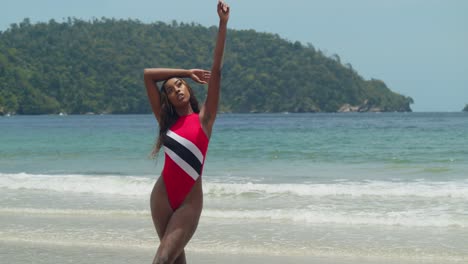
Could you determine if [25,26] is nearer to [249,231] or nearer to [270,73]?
[270,73]

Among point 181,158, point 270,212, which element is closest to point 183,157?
point 181,158

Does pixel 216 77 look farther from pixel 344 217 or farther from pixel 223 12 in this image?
pixel 344 217

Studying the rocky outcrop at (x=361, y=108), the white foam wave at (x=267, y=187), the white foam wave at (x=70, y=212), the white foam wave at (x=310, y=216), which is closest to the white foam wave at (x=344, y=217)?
the white foam wave at (x=310, y=216)

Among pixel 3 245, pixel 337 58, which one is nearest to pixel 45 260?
pixel 3 245

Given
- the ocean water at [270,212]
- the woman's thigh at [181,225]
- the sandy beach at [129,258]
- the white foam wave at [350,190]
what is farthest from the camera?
the white foam wave at [350,190]

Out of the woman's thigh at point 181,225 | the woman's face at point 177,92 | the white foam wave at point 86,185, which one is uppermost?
the woman's face at point 177,92

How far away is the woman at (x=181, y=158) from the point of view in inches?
190

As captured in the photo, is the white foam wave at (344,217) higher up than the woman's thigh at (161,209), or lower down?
lower down

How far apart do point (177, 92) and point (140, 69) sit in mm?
149124

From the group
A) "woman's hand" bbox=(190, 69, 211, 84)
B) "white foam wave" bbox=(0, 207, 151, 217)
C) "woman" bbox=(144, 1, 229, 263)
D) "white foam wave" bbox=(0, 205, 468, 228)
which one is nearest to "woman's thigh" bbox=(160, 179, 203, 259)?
"woman" bbox=(144, 1, 229, 263)

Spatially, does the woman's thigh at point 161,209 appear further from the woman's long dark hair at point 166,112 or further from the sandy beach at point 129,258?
the sandy beach at point 129,258

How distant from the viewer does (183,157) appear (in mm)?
4852

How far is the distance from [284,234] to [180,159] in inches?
202

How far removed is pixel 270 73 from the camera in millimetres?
154125
